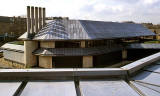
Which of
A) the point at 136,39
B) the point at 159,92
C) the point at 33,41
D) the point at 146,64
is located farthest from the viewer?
the point at 136,39

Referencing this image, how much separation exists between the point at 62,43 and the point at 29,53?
21.2 feet

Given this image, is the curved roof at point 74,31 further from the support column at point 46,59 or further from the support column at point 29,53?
the support column at point 29,53

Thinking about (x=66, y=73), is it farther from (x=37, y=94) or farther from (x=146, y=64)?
(x=146, y=64)

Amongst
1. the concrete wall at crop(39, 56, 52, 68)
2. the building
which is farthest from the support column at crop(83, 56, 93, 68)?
the concrete wall at crop(39, 56, 52, 68)

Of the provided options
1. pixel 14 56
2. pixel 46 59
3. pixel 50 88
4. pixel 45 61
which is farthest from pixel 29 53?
pixel 50 88

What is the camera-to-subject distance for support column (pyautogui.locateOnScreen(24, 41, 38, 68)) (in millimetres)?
29239

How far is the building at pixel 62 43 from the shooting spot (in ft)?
89.3

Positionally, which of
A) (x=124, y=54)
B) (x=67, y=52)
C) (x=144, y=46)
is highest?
(x=144, y=46)

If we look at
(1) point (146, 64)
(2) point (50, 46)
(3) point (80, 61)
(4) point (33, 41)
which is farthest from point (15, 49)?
(1) point (146, 64)

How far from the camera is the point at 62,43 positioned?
A: 27656 mm

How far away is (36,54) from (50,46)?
279 centimetres

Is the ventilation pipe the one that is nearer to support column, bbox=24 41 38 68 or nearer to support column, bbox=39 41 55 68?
support column, bbox=24 41 38 68

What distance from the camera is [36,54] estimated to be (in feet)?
92.2

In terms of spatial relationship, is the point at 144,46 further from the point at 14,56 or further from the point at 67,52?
the point at 14,56
